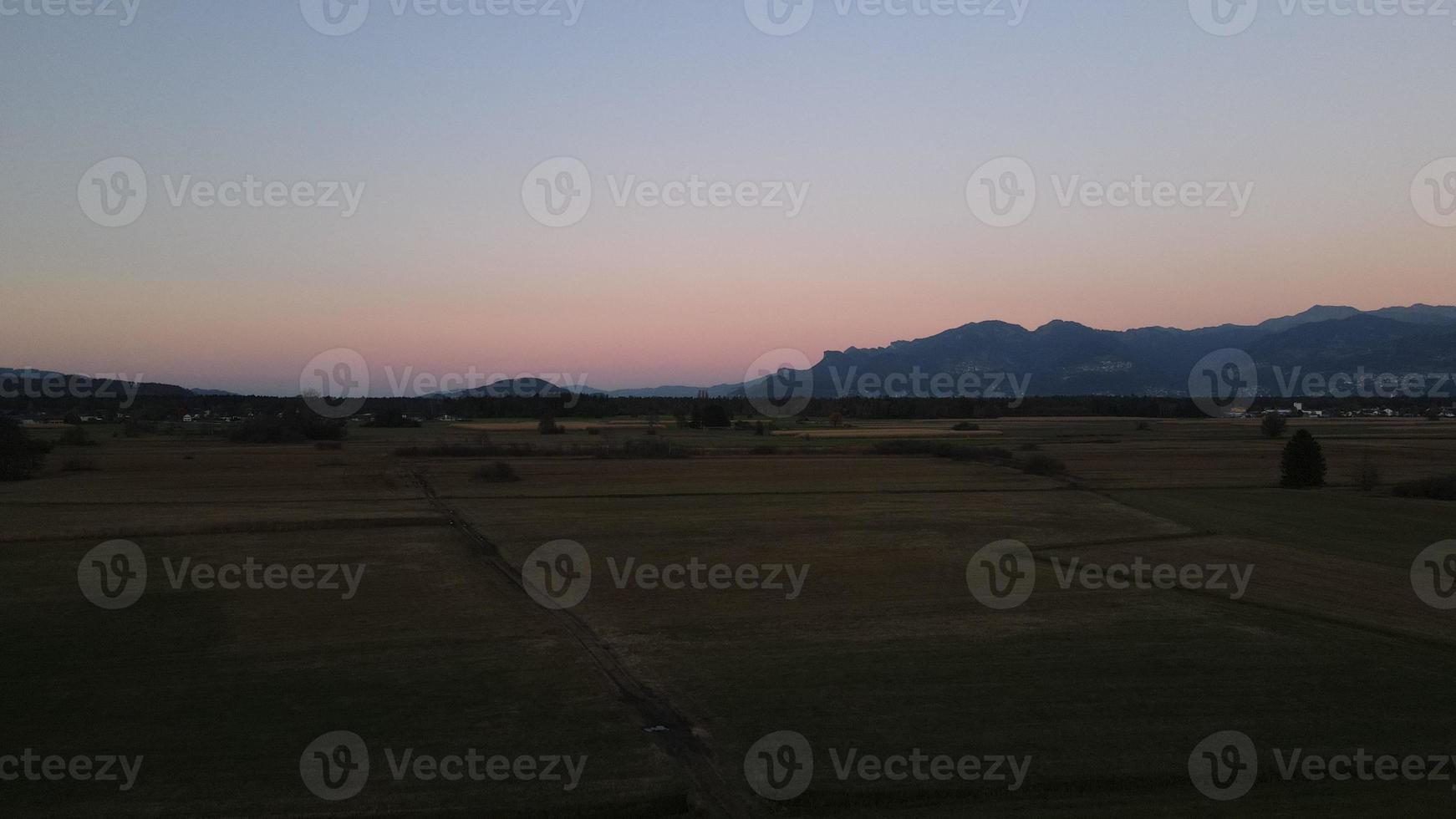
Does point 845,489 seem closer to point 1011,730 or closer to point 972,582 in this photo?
point 972,582

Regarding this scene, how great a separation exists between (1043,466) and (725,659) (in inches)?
1948

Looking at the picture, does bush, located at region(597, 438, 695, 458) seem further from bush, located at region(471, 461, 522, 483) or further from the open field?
the open field

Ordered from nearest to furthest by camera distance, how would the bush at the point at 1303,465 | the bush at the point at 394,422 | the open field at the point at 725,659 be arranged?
the open field at the point at 725,659 < the bush at the point at 1303,465 < the bush at the point at 394,422

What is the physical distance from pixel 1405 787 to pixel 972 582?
13.6 m

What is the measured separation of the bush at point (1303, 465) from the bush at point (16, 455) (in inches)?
2944

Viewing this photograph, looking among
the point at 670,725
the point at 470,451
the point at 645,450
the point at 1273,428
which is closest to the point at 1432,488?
the point at 670,725

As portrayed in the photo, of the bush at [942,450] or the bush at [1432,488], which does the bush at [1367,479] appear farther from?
the bush at [942,450]

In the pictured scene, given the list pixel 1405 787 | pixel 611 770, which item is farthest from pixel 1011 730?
pixel 611 770

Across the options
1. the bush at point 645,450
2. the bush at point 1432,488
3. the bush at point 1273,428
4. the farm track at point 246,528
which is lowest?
the farm track at point 246,528

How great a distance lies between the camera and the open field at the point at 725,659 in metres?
11.5

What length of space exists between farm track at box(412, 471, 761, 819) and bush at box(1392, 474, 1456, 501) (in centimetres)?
4493

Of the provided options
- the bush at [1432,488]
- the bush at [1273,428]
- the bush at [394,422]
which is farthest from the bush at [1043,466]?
the bush at [394,422]

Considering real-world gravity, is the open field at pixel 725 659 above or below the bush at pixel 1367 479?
below

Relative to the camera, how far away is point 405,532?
34812 mm
